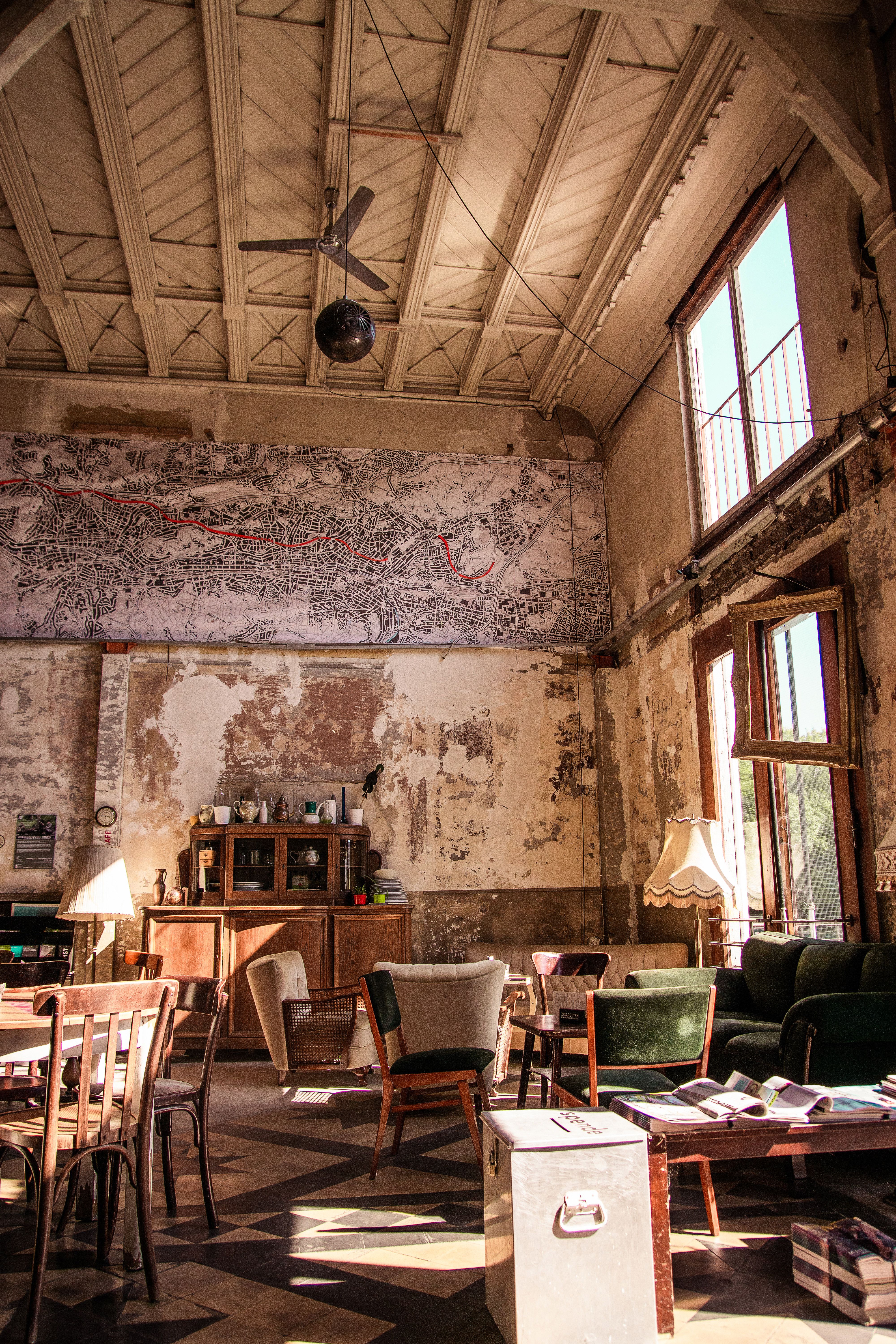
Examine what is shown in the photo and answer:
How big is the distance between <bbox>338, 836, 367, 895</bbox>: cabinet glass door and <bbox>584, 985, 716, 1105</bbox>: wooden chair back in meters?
4.86

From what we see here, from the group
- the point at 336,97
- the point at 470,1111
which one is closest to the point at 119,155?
the point at 336,97

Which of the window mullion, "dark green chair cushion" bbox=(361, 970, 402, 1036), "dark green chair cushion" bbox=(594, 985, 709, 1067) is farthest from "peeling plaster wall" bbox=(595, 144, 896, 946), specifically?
"dark green chair cushion" bbox=(361, 970, 402, 1036)

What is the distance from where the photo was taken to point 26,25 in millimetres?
5039

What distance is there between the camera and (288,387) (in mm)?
9914

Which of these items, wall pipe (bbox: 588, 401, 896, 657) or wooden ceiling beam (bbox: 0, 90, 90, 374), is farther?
wooden ceiling beam (bbox: 0, 90, 90, 374)

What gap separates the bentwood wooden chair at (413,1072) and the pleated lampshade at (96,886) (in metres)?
2.31

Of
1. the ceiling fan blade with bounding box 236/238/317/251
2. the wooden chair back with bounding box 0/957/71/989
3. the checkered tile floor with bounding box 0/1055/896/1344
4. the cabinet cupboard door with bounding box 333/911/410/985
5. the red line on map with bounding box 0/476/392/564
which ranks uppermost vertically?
the ceiling fan blade with bounding box 236/238/317/251

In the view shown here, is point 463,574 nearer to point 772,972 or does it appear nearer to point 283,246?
point 283,246

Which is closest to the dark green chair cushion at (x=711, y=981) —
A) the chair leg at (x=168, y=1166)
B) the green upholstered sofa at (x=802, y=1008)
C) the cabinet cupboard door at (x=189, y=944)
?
the green upholstered sofa at (x=802, y=1008)

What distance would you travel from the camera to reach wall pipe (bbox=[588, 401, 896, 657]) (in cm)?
527

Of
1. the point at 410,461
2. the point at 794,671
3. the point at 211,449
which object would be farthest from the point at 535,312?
the point at 794,671

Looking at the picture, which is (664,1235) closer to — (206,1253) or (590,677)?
(206,1253)

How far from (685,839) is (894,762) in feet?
4.70

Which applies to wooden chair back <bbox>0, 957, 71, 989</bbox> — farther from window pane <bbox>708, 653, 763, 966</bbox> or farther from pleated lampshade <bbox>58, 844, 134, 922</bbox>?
window pane <bbox>708, 653, 763, 966</bbox>
